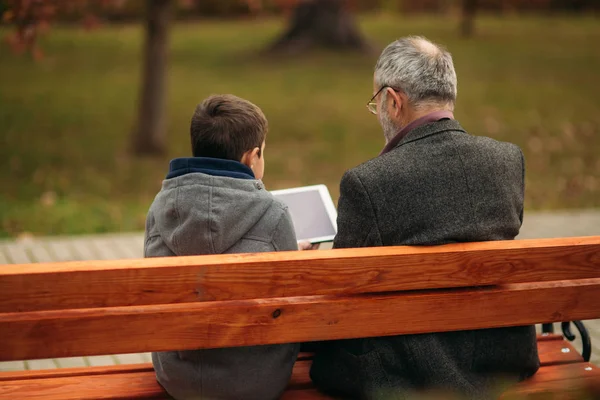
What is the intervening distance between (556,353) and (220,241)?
1.56m

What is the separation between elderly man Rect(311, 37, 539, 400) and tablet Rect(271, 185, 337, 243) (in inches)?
19.6

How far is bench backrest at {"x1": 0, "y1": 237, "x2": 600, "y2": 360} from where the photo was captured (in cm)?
250

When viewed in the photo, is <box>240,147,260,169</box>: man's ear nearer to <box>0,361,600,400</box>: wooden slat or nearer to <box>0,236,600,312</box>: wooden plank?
<box>0,236,600,312</box>: wooden plank

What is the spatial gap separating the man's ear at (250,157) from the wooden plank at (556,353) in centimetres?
143

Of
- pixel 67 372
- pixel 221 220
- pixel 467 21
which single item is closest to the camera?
pixel 221 220

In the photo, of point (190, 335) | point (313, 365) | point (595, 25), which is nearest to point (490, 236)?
Answer: point (313, 365)

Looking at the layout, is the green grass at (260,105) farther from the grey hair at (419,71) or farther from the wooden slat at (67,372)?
the grey hair at (419,71)

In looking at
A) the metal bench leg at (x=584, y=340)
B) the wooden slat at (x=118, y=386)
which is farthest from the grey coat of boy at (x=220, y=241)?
the metal bench leg at (x=584, y=340)

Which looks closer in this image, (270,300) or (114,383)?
(270,300)

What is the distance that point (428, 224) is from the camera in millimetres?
2979

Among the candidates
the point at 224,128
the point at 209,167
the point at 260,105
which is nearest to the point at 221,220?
the point at 209,167

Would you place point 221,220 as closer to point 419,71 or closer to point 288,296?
point 288,296

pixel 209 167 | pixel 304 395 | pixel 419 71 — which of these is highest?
pixel 419 71

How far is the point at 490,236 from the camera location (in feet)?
10.1
